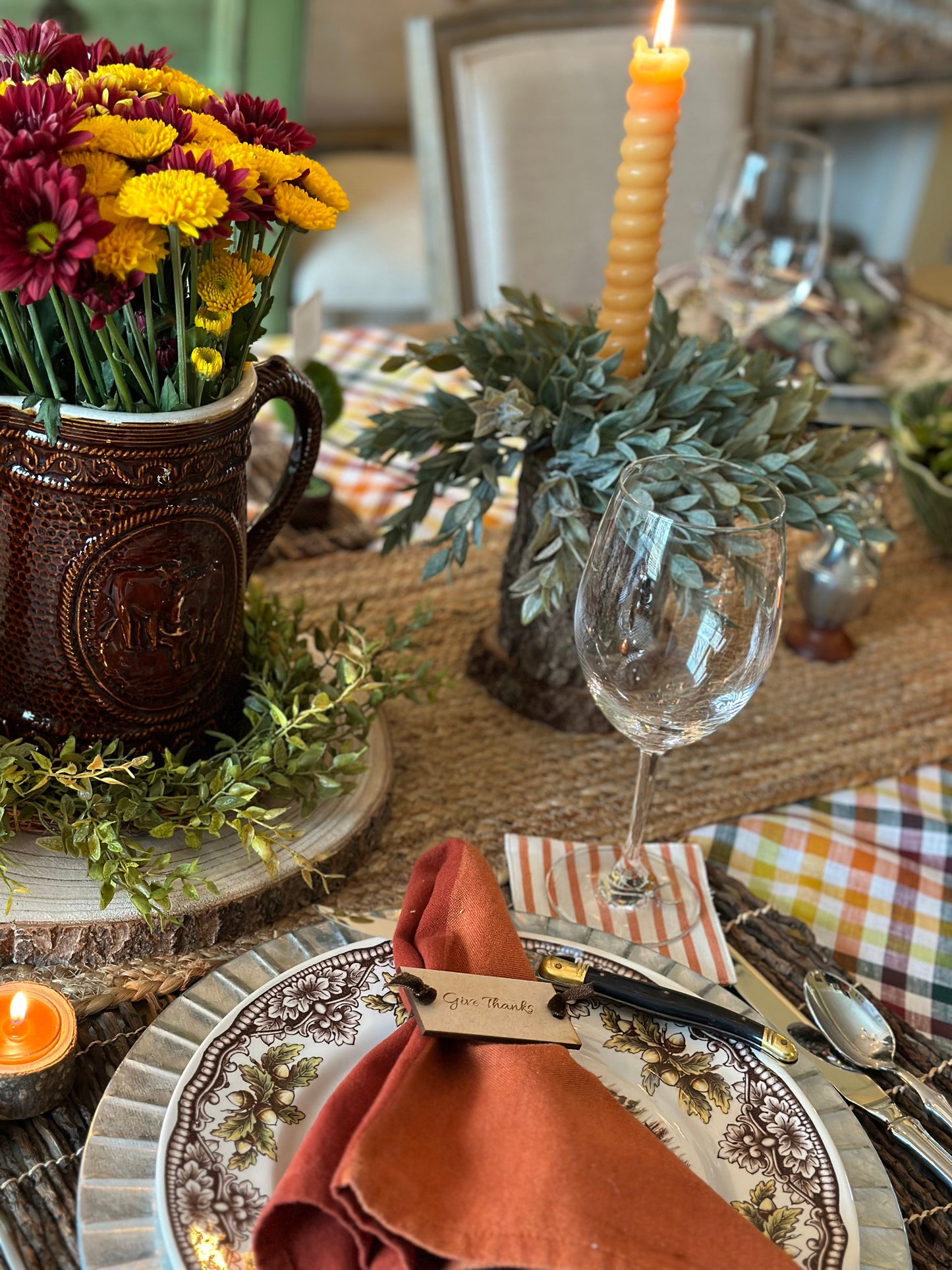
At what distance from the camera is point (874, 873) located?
687mm

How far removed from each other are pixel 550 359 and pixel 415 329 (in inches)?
24.8

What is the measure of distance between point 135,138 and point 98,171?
0.07 feet

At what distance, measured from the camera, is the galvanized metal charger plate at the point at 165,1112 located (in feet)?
1.29

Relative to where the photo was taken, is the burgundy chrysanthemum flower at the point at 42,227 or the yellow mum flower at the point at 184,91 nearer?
the burgundy chrysanthemum flower at the point at 42,227

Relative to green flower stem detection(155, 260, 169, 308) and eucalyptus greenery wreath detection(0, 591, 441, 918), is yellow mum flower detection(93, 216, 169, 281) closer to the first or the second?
green flower stem detection(155, 260, 169, 308)

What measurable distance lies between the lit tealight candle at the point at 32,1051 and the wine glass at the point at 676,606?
246mm

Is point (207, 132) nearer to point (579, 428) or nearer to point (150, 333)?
point (150, 333)

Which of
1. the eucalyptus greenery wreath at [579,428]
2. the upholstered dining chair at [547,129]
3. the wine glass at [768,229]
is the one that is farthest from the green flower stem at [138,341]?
the upholstered dining chair at [547,129]

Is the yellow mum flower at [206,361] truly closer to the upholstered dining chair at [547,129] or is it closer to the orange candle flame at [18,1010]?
the orange candle flame at [18,1010]

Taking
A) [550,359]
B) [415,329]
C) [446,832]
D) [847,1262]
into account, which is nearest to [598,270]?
[415,329]

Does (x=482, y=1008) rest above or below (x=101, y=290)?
below

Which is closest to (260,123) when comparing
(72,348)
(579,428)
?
(72,348)

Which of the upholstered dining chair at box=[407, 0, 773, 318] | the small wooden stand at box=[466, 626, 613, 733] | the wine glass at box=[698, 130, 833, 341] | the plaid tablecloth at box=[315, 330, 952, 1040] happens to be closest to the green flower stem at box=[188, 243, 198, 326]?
Result: the plaid tablecloth at box=[315, 330, 952, 1040]

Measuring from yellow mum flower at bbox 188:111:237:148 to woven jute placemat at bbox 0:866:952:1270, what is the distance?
35 cm
